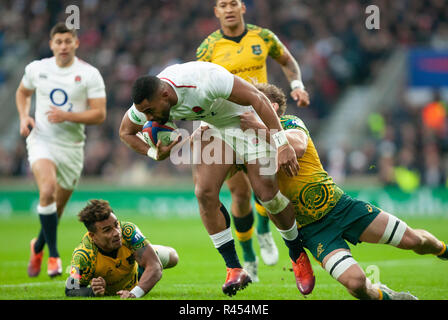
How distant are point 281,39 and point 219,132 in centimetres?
1431

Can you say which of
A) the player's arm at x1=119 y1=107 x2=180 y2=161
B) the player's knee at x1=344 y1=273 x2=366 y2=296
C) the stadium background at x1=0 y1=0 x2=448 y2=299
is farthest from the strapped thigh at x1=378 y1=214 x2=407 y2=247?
the stadium background at x1=0 y1=0 x2=448 y2=299

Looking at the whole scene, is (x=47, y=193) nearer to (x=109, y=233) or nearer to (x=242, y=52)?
(x=109, y=233)

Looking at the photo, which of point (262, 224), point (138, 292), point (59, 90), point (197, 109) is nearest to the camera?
point (197, 109)

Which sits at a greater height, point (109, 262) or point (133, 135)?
point (133, 135)

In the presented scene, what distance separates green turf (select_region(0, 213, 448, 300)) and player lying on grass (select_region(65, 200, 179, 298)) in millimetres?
236

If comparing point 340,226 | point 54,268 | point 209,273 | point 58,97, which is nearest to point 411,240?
point 340,226

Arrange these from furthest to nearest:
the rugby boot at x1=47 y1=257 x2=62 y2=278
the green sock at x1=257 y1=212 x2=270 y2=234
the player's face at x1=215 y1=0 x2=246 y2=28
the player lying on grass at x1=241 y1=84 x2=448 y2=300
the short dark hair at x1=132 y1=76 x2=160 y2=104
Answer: the green sock at x1=257 y1=212 x2=270 y2=234 < the rugby boot at x1=47 y1=257 x2=62 y2=278 < the player's face at x1=215 y1=0 x2=246 y2=28 < the player lying on grass at x1=241 y1=84 x2=448 y2=300 < the short dark hair at x1=132 y1=76 x2=160 y2=104

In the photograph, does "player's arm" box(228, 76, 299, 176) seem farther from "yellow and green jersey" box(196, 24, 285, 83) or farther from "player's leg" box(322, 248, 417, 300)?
"yellow and green jersey" box(196, 24, 285, 83)

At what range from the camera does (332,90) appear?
19.0 meters

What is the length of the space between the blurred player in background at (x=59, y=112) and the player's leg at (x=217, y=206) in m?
2.51

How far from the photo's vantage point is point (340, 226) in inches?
212

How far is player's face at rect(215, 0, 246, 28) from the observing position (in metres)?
7.26

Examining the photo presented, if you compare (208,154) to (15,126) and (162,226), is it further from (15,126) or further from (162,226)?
(15,126)
